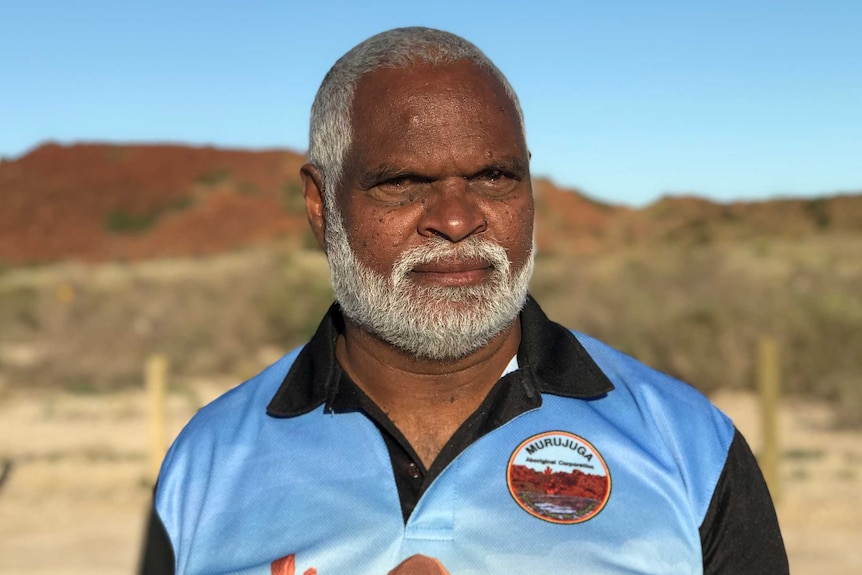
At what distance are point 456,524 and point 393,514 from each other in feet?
0.40

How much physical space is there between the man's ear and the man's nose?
0.37 metres

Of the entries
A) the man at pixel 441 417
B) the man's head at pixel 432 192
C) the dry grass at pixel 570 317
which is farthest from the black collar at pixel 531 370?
the dry grass at pixel 570 317

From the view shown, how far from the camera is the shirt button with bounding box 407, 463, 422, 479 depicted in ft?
6.79

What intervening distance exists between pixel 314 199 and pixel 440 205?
1.52 ft

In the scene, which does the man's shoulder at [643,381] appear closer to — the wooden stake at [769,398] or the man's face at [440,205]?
the man's face at [440,205]

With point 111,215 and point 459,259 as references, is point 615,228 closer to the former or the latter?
point 111,215

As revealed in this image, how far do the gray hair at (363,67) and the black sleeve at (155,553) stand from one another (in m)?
1.18

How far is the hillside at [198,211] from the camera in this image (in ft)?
163

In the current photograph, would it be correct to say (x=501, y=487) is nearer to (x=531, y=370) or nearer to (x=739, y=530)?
(x=531, y=370)

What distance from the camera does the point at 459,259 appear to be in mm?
2139

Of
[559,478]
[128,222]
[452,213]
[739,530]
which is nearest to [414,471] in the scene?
[559,478]

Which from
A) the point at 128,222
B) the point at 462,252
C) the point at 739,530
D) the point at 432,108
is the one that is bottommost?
the point at 128,222

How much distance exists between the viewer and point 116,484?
34.1 feet

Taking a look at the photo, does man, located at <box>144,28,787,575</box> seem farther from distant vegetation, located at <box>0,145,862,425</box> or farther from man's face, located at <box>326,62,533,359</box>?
distant vegetation, located at <box>0,145,862,425</box>
